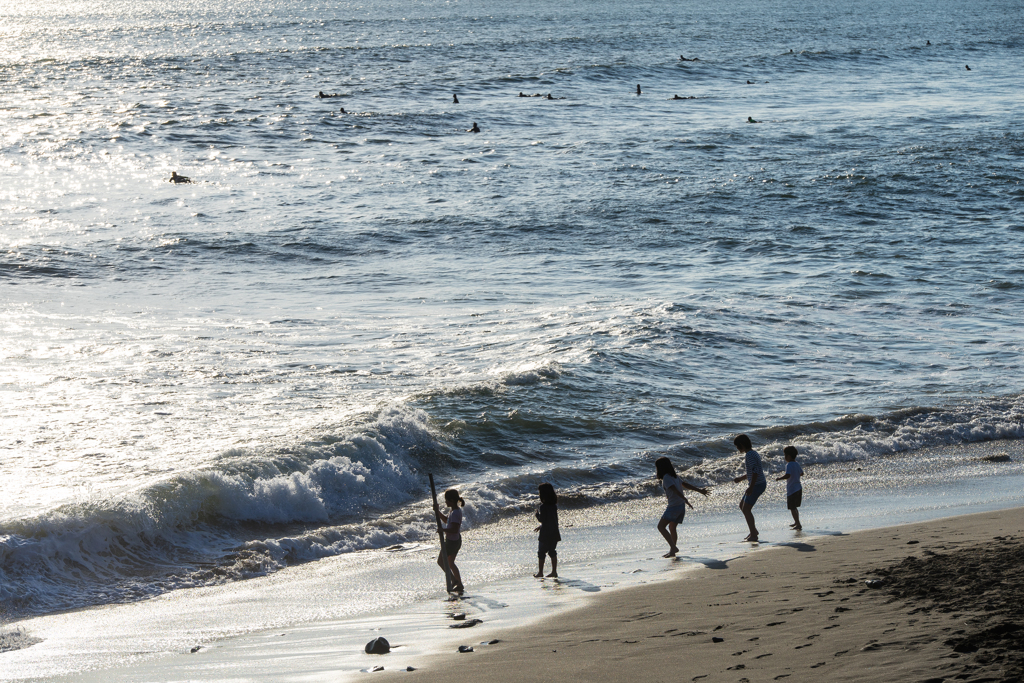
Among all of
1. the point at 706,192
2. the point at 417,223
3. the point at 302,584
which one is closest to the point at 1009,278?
the point at 706,192

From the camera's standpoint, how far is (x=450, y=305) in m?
21.8

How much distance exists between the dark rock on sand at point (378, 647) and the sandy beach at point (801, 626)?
1.68 feet

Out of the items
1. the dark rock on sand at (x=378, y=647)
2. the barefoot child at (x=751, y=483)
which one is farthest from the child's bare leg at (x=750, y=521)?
the dark rock on sand at (x=378, y=647)

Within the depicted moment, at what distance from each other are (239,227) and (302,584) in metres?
21.1

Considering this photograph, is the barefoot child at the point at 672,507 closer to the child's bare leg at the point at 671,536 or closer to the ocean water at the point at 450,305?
the child's bare leg at the point at 671,536

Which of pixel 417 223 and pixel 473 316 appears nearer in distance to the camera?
pixel 473 316

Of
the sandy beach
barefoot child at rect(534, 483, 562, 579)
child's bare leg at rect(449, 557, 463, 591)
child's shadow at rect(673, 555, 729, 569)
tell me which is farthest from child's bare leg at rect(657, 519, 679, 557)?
child's bare leg at rect(449, 557, 463, 591)

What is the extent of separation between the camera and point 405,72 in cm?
6462

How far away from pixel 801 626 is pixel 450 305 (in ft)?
50.9

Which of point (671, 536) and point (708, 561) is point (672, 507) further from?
point (708, 561)

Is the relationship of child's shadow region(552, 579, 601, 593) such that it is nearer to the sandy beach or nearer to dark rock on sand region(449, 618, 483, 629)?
the sandy beach

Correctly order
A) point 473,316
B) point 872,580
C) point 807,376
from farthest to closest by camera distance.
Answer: point 473,316 → point 807,376 → point 872,580

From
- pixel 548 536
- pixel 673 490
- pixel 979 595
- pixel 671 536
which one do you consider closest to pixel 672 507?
pixel 673 490

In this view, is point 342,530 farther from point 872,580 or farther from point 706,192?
Answer: point 706,192
